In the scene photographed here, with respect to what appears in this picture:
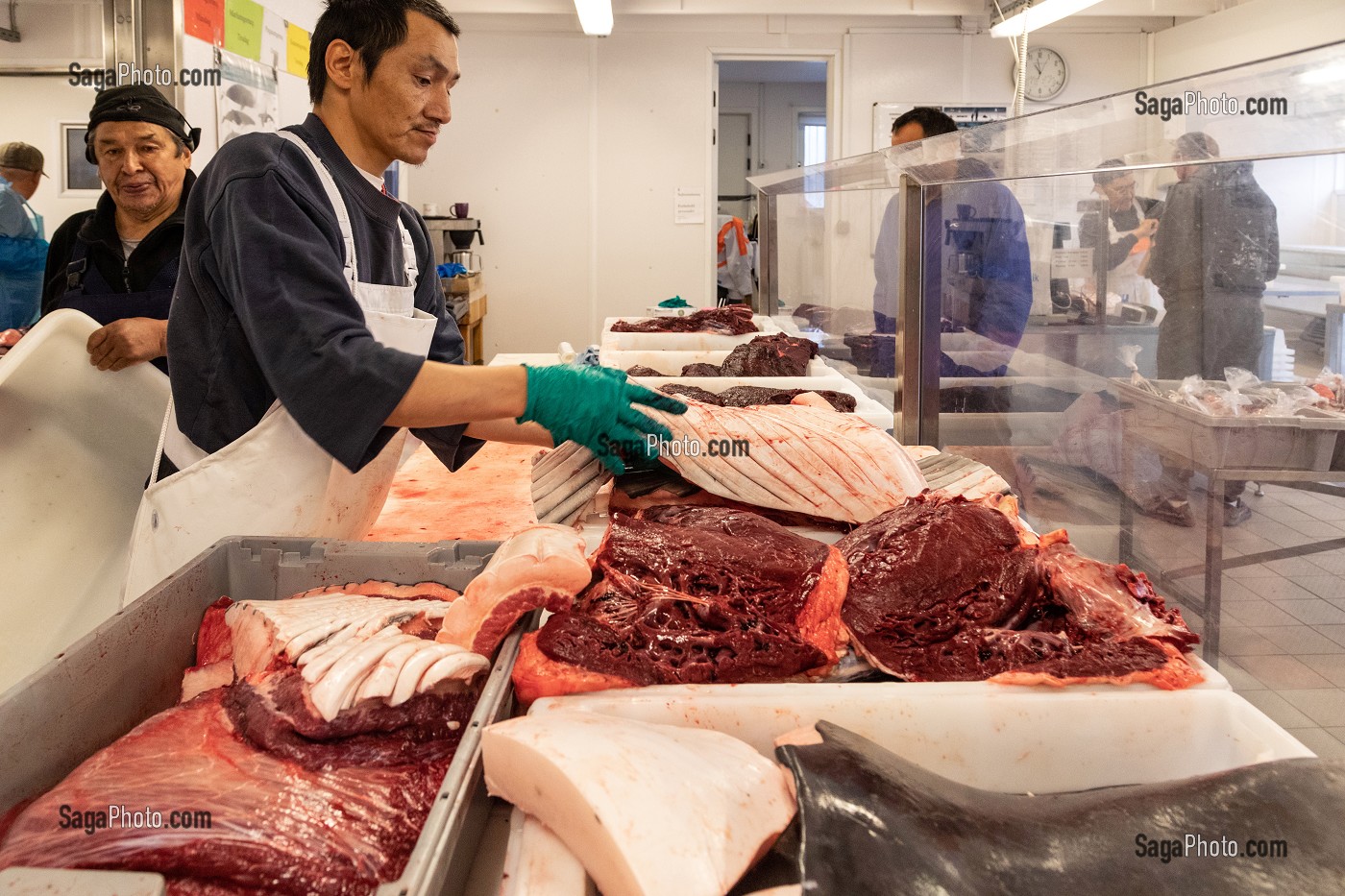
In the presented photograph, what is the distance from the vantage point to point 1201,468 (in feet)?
7.51

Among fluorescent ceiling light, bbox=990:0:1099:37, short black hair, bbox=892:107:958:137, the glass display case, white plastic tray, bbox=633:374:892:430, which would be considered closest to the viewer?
the glass display case

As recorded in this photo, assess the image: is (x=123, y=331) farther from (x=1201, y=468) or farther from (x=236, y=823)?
(x=1201, y=468)

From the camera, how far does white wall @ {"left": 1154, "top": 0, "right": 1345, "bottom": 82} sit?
7.77 m

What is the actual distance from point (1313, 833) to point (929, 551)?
687 millimetres

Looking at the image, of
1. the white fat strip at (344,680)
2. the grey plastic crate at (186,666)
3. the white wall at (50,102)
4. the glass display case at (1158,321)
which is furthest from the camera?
the white wall at (50,102)

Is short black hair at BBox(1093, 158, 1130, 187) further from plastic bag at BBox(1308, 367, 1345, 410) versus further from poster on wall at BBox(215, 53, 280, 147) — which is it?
poster on wall at BBox(215, 53, 280, 147)

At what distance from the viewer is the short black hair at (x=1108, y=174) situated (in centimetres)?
196

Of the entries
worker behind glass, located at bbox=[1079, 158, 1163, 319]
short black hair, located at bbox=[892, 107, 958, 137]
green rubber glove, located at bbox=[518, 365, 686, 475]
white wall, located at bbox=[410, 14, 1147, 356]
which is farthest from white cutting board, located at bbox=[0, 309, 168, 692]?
white wall, located at bbox=[410, 14, 1147, 356]

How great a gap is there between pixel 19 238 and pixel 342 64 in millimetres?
2968

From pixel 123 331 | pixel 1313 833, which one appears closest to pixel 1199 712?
pixel 1313 833

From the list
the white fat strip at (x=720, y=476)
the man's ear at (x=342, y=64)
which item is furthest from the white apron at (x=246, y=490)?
the white fat strip at (x=720, y=476)

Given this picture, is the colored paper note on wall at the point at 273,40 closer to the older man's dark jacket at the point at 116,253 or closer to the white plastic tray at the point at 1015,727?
the older man's dark jacket at the point at 116,253

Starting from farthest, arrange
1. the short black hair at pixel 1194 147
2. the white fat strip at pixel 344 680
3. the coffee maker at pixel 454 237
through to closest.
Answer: the coffee maker at pixel 454 237, the short black hair at pixel 1194 147, the white fat strip at pixel 344 680

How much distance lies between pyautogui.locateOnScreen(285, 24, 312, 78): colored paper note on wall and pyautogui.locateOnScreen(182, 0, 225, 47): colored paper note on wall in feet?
3.30
